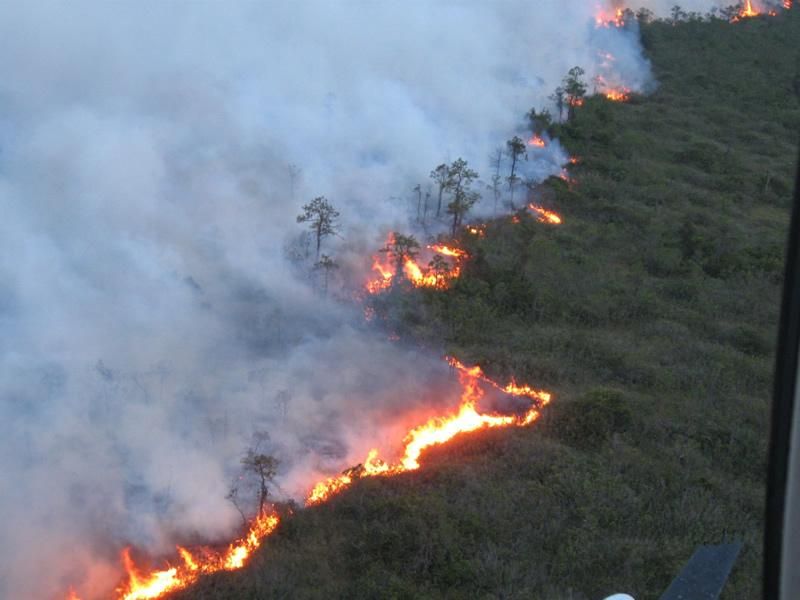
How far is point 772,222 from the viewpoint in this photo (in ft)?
89.5

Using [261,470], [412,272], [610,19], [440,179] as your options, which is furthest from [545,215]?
[610,19]

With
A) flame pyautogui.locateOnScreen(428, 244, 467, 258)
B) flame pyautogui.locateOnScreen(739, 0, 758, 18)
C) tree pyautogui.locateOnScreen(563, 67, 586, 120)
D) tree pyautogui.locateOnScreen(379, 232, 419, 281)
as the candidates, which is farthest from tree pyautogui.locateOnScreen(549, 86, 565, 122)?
flame pyautogui.locateOnScreen(739, 0, 758, 18)

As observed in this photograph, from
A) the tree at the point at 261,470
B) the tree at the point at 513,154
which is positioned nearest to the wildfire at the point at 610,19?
the tree at the point at 513,154

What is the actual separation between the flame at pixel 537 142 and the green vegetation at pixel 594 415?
146 centimetres

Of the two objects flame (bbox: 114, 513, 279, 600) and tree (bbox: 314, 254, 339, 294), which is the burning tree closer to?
flame (bbox: 114, 513, 279, 600)

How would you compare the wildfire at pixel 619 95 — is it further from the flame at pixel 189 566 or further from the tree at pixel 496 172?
the flame at pixel 189 566

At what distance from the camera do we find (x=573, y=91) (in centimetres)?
3459

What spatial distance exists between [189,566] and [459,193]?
47.9ft

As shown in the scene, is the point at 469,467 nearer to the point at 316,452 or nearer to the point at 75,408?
the point at 316,452

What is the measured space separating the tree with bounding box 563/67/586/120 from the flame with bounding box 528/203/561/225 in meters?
10.00

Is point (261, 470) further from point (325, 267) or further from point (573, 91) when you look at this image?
point (573, 91)

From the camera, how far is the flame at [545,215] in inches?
993

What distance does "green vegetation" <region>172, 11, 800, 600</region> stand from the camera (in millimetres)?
9953

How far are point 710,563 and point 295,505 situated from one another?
280 inches
